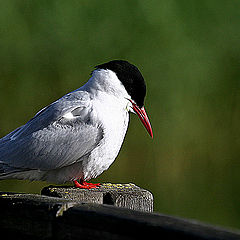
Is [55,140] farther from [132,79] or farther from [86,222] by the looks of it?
[86,222]

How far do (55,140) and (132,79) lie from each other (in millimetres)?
589

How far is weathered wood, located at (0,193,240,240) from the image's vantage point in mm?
1610

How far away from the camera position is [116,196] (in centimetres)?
270

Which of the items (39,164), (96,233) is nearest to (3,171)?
(39,164)

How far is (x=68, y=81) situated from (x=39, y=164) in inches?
113

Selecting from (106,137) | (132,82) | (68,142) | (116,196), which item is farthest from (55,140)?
(116,196)

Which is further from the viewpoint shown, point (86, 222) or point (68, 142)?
point (68, 142)

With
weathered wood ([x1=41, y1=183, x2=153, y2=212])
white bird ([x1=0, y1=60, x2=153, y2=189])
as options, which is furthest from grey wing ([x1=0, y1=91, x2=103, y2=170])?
weathered wood ([x1=41, y1=183, x2=153, y2=212])

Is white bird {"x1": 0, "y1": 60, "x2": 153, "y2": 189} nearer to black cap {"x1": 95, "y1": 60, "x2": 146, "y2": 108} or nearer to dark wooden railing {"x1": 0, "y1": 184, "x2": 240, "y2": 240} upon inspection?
black cap {"x1": 95, "y1": 60, "x2": 146, "y2": 108}

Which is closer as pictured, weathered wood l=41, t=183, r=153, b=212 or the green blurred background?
weathered wood l=41, t=183, r=153, b=212

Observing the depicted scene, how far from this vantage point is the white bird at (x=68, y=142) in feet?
11.0

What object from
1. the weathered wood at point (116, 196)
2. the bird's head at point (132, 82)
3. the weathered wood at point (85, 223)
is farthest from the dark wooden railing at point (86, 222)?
the bird's head at point (132, 82)

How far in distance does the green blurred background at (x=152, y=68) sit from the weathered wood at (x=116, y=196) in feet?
9.81

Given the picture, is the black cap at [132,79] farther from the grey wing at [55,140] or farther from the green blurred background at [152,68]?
the green blurred background at [152,68]
